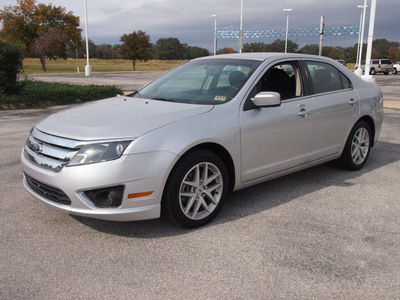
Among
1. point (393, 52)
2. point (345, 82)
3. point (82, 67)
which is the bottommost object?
point (82, 67)

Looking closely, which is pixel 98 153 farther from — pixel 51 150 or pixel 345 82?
pixel 345 82

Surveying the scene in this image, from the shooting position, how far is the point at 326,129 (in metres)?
4.97

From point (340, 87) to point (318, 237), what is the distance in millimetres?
2516

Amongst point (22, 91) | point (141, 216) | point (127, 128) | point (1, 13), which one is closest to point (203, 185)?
point (141, 216)

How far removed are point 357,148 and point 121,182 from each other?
381cm

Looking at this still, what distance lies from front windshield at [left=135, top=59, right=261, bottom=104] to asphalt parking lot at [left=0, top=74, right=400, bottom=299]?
127 cm

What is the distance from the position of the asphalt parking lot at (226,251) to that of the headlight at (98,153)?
0.77 metres

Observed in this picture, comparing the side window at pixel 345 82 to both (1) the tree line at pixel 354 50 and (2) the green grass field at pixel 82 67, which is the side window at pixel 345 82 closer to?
(2) the green grass field at pixel 82 67

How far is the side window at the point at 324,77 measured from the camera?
497 cm

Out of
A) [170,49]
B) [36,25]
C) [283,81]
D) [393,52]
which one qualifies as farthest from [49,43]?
[393,52]

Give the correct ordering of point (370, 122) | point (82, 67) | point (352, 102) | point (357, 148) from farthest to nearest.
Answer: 1. point (82, 67)
2. point (370, 122)
3. point (357, 148)
4. point (352, 102)

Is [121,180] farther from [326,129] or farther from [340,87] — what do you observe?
[340,87]

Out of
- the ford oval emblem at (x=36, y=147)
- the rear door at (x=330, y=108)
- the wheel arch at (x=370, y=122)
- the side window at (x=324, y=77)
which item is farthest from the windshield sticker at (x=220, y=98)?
the wheel arch at (x=370, y=122)

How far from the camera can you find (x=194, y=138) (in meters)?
3.56
